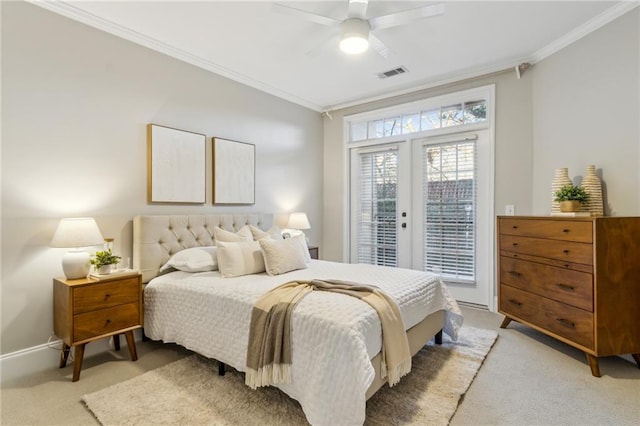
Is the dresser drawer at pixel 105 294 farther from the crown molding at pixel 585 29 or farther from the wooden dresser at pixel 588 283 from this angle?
the crown molding at pixel 585 29

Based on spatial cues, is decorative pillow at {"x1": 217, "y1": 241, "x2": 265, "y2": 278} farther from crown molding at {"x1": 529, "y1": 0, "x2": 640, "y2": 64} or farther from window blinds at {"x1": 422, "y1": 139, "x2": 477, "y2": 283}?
crown molding at {"x1": 529, "y1": 0, "x2": 640, "y2": 64}

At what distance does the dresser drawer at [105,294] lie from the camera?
85.5 inches

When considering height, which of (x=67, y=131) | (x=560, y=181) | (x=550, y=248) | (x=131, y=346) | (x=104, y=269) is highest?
(x=67, y=131)

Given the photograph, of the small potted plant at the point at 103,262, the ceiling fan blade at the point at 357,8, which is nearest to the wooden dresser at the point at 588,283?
the ceiling fan blade at the point at 357,8

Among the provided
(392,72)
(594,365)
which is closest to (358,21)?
(392,72)

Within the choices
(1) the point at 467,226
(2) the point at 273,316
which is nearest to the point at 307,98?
(1) the point at 467,226

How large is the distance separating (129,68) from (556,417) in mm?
4054

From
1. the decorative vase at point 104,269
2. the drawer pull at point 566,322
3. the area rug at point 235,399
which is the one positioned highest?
the decorative vase at point 104,269

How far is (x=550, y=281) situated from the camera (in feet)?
8.54

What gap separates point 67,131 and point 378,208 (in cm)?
361

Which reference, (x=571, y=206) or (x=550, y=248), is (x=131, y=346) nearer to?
(x=550, y=248)

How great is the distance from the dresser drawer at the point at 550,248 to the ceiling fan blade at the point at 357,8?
7.78ft

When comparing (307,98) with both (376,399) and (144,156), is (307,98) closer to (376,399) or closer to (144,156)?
(144,156)

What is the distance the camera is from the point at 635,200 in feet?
8.04
